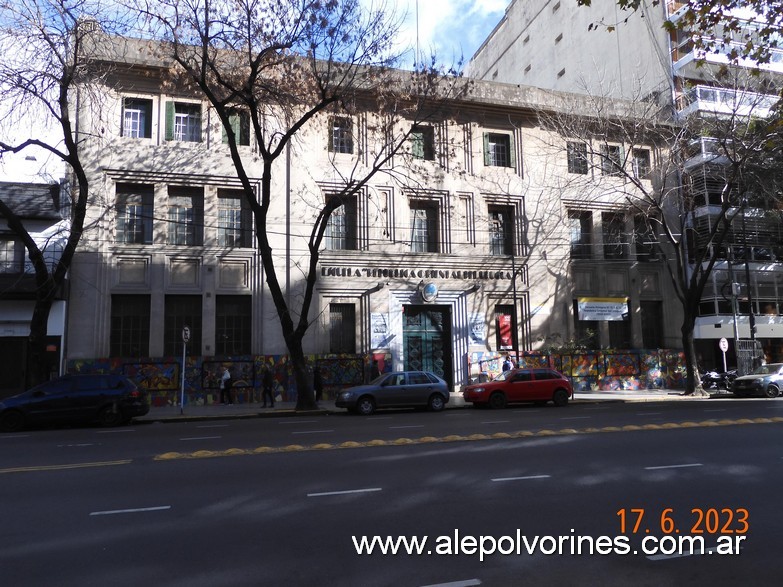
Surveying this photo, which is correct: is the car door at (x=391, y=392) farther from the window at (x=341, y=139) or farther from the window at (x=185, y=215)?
the window at (x=341, y=139)

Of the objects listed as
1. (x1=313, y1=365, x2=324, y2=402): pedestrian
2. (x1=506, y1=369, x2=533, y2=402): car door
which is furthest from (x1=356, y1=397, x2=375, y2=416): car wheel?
(x1=506, y1=369, x2=533, y2=402): car door

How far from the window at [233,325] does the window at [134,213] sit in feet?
12.8

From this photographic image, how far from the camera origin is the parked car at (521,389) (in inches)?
834

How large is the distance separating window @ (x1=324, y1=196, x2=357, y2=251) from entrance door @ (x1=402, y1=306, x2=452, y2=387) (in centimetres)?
397

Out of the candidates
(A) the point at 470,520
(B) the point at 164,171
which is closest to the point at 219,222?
(B) the point at 164,171

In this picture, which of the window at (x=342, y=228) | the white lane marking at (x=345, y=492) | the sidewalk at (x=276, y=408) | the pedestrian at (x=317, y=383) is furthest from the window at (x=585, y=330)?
the white lane marking at (x=345, y=492)

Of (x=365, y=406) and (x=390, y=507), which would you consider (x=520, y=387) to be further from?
(x=390, y=507)

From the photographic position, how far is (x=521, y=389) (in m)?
21.5

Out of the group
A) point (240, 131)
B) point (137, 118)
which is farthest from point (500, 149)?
point (137, 118)

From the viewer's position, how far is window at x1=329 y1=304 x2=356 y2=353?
83.9 feet

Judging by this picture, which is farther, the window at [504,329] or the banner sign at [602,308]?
the banner sign at [602,308]

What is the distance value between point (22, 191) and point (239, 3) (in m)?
12.3

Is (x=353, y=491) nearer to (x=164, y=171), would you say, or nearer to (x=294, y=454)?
(x=294, y=454)
